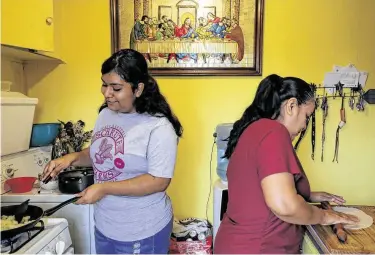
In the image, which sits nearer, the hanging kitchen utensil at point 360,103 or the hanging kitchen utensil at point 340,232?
the hanging kitchen utensil at point 340,232

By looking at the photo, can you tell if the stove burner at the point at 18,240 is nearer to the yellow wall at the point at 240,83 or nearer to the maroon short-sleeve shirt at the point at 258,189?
the maroon short-sleeve shirt at the point at 258,189

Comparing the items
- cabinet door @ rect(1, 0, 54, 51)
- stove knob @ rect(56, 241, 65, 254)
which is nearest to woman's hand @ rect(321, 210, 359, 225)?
stove knob @ rect(56, 241, 65, 254)

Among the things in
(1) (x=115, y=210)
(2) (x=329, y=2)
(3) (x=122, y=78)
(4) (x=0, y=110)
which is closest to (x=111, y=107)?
(3) (x=122, y=78)

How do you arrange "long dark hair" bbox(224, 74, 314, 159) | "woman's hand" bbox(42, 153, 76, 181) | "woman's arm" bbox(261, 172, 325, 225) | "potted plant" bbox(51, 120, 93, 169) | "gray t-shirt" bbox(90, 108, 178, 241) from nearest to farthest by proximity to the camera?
1. "woman's arm" bbox(261, 172, 325, 225)
2. "long dark hair" bbox(224, 74, 314, 159)
3. "gray t-shirt" bbox(90, 108, 178, 241)
4. "woman's hand" bbox(42, 153, 76, 181)
5. "potted plant" bbox(51, 120, 93, 169)

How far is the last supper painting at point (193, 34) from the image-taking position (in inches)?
76.9

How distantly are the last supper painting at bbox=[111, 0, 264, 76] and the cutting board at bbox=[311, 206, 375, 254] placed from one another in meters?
1.10

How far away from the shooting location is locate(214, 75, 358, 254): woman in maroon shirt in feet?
2.85

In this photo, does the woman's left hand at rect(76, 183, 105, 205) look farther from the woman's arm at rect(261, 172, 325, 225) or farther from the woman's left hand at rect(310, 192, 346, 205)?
the woman's left hand at rect(310, 192, 346, 205)

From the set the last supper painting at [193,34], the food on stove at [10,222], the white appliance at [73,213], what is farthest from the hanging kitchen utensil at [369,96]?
the food on stove at [10,222]

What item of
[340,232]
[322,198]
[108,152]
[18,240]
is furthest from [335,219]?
[18,240]

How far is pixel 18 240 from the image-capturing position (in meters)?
1.06

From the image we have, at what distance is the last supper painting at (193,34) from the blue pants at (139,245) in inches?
41.3

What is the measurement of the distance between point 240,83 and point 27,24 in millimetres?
1180

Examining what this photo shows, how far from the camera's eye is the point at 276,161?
2.84ft
